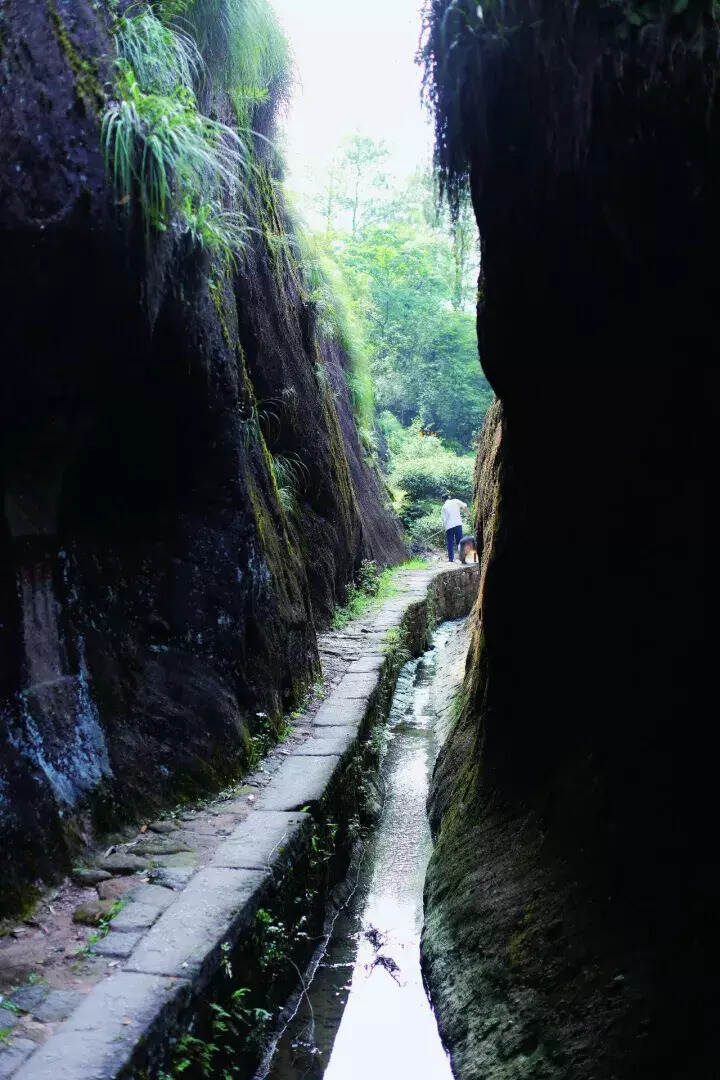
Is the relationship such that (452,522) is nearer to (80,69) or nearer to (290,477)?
(290,477)

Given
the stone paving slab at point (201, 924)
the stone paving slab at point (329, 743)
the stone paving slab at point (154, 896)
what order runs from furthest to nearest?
the stone paving slab at point (329, 743), the stone paving slab at point (154, 896), the stone paving slab at point (201, 924)

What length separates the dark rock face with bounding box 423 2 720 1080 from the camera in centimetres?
280

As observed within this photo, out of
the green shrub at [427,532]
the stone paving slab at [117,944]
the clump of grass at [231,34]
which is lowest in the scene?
the stone paving slab at [117,944]

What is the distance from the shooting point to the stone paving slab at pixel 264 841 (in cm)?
420

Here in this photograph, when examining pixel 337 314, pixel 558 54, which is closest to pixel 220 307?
pixel 558 54

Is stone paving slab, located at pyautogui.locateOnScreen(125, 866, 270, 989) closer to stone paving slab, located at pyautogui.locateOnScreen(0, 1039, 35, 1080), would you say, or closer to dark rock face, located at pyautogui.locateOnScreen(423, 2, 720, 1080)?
stone paving slab, located at pyautogui.locateOnScreen(0, 1039, 35, 1080)

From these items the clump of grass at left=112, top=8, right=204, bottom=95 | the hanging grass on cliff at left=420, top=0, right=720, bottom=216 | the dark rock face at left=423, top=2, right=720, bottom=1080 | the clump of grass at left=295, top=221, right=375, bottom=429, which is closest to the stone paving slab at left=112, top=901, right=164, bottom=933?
the dark rock face at left=423, top=2, right=720, bottom=1080

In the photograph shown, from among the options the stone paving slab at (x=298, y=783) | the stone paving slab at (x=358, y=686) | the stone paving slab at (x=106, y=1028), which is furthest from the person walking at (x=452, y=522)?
the stone paving slab at (x=106, y=1028)

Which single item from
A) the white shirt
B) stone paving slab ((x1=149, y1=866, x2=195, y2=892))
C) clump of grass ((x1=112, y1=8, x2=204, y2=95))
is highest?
clump of grass ((x1=112, y1=8, x2=204, y2=95))

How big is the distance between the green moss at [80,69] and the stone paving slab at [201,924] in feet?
11.3

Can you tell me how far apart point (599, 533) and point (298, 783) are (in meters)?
2.69

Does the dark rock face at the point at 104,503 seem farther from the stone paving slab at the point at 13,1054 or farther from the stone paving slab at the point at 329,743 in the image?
the stone paving slab at the point at 13,1054

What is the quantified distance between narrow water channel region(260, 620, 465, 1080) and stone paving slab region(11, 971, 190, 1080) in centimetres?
116

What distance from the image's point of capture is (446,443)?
107 ft
